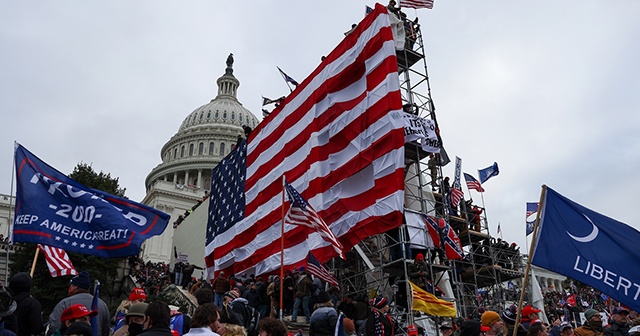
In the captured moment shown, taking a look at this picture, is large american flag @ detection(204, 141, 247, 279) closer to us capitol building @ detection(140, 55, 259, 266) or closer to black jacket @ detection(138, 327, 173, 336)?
black jacket @ detection(138, 327, 173, 336)

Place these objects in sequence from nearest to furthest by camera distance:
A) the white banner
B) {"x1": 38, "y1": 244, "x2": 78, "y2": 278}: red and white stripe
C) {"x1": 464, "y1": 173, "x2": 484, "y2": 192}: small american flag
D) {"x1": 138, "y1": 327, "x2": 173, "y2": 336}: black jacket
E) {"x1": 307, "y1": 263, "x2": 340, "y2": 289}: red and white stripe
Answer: {"x1": 138, "y1": 327, "x2": 173, "y2": 336}: black jacket < {"x1": 38, "y1": 244, "x2": 78, "y2": 278}: red and white stripe < {"x1": 307, "y1": 263, "x2": 340, "y2": 289}: red and white stripe < the white banner < {"x1": 464, "y1": 173, "x2": 484, "y2": 192}: small american flag

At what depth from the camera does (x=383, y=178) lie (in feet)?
50.2

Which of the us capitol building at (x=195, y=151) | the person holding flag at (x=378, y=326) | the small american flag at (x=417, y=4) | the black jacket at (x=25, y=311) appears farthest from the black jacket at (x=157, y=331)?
the us capitol building at (x=195, y=151)

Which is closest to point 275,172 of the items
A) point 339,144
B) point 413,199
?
point 339,144

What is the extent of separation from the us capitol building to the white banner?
50016 mm

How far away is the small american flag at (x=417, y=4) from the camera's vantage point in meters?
18.8

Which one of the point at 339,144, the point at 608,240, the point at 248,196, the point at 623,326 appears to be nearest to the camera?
the point at 608,240

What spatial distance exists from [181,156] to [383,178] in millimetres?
72316

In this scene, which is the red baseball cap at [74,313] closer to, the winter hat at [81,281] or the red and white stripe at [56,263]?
the winter hat at [81,281]

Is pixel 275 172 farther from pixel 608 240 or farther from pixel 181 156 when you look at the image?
pixel 181 156

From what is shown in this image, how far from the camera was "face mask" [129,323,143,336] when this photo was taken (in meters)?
4.97

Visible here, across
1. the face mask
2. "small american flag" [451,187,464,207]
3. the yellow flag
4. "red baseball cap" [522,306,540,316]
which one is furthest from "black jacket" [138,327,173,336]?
"small american flag" [451,187,464,207]

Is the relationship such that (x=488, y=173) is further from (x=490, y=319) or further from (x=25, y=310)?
(x=25, y=310)

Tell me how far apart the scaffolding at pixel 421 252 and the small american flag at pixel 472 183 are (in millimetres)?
811
